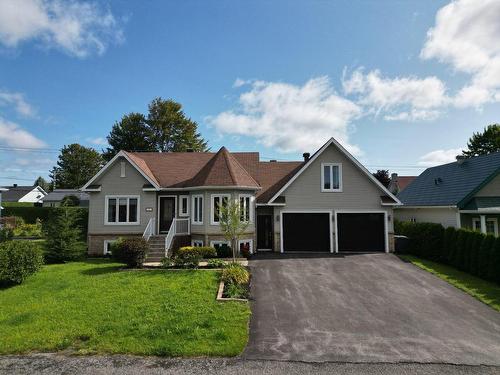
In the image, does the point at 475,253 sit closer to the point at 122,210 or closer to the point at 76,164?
the point at 122,210

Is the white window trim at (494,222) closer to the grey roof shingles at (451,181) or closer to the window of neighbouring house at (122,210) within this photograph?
the grey roof shingles at (451,181)

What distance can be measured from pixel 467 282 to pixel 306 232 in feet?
28.2

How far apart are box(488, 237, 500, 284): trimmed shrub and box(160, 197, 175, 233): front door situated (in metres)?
16.9

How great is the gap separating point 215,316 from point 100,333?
3018 millimetres

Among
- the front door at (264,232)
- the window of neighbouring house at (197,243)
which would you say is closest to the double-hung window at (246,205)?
the front door at (264,232)

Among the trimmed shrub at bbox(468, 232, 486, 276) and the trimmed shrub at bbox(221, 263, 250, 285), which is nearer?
the trimmed shrub at bbox(221, 263, 250, 285)

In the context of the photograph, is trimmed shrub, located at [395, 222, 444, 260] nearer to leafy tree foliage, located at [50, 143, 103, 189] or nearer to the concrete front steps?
the concrete front steps

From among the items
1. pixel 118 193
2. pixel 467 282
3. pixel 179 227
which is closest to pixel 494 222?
pixel 467 282

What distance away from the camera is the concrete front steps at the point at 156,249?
16594mm

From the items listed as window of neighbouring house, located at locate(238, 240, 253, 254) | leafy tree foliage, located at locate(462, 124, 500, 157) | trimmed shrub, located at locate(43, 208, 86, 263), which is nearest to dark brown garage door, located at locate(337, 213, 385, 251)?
window of neighbouring house, located at locate(238, 240, 253, 254)

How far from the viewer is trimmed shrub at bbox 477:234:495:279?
13.9 meters

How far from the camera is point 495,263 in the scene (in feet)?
44.0

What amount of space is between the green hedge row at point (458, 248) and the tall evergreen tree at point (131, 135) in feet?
125

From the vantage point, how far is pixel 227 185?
1819 cm
